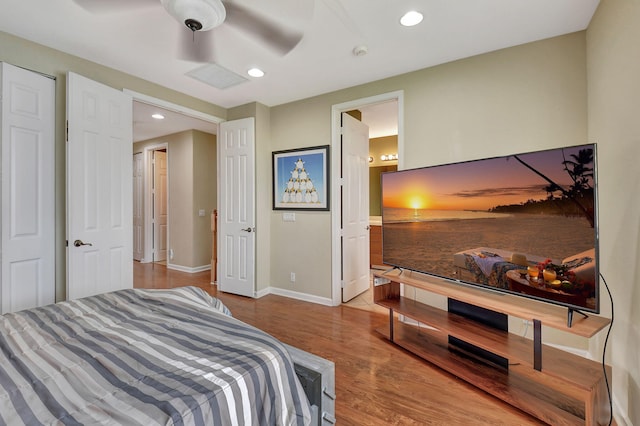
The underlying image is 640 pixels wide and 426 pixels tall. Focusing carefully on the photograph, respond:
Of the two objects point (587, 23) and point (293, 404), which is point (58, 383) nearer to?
point (293, 404)

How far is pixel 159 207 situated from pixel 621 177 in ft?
22.6

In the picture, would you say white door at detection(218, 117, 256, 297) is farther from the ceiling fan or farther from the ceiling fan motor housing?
the ceiling fan motor housing

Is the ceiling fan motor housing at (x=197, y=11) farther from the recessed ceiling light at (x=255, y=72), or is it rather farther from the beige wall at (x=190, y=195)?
the beige wall at (x=190, y=195)

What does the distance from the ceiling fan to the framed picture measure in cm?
176

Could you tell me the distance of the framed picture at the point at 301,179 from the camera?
11.6ft

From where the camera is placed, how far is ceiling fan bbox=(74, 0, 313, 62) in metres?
1.47

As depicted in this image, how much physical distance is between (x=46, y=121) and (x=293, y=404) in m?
2.99

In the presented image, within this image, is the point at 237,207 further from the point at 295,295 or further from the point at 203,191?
the point at 203,191

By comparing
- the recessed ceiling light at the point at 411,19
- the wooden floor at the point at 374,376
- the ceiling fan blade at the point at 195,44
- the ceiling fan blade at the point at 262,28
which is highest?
the recessed ceiling light at the point at 411,19

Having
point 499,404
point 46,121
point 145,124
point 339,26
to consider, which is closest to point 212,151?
point 145,124

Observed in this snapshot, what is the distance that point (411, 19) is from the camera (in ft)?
6.88

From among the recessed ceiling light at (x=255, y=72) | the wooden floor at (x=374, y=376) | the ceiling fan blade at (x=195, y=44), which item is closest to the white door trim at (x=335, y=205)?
the wooden floor at (x=374, y=376)

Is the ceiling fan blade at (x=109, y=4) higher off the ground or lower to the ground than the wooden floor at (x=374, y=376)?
higher

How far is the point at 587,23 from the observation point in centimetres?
212
